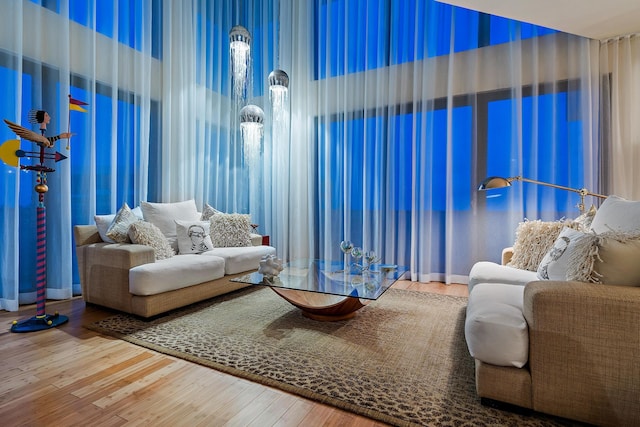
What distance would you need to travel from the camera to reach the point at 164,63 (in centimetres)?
379

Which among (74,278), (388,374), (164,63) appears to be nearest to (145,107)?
(164,63)

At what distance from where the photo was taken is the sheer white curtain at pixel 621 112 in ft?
9.32

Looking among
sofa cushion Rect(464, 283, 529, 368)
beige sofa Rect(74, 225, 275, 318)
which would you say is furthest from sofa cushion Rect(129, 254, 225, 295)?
sofa cushion Rect(464, 283, 529, 368)

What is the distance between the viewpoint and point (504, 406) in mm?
1288

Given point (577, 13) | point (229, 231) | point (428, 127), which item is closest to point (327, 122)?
point (428, 127)

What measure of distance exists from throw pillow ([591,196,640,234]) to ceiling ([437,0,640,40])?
1.79 metres

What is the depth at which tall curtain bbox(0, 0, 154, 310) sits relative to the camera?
260cm

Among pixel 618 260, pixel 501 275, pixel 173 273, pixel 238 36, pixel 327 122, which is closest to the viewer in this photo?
pixel 618 260

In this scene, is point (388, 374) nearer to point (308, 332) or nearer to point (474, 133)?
point (308, 332)

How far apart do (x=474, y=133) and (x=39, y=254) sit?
164 inches

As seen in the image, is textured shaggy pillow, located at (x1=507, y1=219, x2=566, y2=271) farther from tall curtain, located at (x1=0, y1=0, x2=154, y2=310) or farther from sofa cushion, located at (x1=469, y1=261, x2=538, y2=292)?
tall curtain, located at (x1=0, y1=0, x2=154, y2=310)

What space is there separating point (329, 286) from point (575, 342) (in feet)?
4.18

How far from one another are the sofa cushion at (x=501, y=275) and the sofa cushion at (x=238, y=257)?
2.02m

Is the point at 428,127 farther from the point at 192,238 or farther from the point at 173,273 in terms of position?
the point at 173,273
